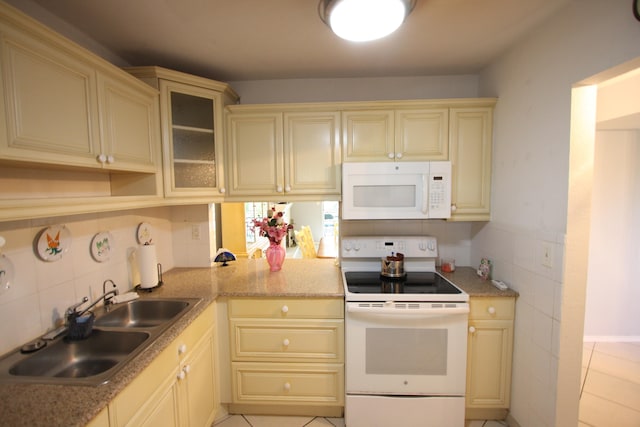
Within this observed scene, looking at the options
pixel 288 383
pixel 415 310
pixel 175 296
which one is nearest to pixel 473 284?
pixel 415 310

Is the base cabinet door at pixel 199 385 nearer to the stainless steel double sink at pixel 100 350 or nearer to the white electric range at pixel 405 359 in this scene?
the stainless steel double sink at pixel 100 350

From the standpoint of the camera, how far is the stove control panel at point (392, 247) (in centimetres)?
205

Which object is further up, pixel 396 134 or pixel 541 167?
pixel 396 134

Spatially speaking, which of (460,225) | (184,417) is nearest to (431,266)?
(460,225)

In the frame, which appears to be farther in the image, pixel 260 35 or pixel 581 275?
A: pixel 260 35

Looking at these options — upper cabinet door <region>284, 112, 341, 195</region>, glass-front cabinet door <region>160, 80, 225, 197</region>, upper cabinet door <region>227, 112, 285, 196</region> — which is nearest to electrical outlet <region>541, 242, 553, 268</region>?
upper cabinet door <region>284, 112, 341, 195</region>

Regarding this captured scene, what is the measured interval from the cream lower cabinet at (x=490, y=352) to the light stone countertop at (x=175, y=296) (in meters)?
0.87

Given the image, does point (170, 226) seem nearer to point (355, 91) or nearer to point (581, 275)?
point (355, 91)

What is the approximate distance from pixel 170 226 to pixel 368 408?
1928mm

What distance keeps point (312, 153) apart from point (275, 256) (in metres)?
0.84

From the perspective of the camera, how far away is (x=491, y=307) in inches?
65.4

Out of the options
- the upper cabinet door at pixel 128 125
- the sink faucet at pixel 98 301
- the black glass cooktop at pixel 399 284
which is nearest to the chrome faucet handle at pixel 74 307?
the sink faucet at pixel 98 301

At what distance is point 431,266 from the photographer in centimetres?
208

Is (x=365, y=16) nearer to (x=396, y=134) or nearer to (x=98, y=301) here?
(x=396, y=134)
